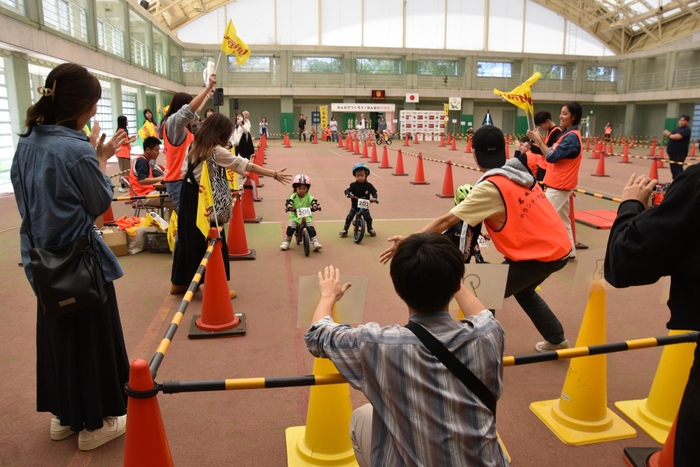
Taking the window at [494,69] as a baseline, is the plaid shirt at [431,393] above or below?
below

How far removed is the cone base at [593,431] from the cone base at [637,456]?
23 cm

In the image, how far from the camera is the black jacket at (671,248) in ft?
5.82

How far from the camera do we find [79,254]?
2834mm

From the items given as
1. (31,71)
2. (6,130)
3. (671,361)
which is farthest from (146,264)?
(31,71)

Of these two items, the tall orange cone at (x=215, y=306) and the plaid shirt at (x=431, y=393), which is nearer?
the plaid shirt at (x=431, y=393)

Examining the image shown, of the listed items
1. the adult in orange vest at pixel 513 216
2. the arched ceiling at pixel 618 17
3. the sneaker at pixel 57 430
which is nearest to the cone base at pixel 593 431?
the adult in orange vest at pixel 513 216

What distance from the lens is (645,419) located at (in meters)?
3.53

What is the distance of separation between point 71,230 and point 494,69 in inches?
1745

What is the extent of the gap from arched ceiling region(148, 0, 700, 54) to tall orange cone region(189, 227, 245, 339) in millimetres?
35796

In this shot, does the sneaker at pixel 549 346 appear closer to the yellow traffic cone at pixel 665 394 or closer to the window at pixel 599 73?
the yellow traffic cone at pixel 665 394

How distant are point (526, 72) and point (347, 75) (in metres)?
14.5

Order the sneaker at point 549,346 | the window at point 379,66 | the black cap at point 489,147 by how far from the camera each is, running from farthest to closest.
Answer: the window at point 379,66, the sneaker at point 549,346, the black cap at point 489,147

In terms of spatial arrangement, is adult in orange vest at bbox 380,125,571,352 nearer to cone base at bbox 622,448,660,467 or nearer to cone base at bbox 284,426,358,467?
cone base at bbox 622,448,660,467

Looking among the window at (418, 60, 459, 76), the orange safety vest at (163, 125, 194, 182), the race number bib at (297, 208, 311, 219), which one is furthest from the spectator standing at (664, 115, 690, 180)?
the window at (418, 60, 459, 76)
